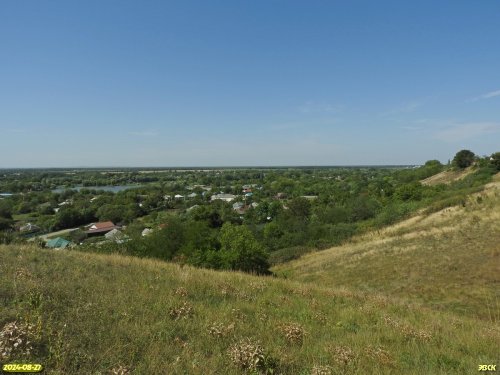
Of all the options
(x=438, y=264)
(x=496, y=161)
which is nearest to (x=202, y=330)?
(x=438, y=264)

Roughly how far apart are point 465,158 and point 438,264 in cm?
7441

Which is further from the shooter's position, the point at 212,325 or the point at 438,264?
the point at 438,264

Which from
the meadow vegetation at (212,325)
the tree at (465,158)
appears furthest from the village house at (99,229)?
the tree at (465,158)

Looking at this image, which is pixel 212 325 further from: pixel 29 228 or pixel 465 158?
pixel 465 158

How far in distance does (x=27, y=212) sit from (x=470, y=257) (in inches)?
5033

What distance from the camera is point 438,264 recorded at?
20.2m

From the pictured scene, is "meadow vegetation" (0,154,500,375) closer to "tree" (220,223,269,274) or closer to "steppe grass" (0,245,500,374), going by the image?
"steppe grass" (0,245,500,374)

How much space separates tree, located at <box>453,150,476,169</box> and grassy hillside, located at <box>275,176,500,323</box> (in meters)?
52.8

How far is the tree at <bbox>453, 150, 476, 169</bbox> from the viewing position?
78.8 m

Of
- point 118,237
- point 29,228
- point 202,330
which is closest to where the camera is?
point 202,330

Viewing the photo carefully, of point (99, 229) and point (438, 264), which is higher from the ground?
point (438, 264)

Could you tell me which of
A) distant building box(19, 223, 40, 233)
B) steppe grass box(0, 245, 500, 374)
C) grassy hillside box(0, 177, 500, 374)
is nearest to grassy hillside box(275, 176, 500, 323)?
grassy hillside box(0, 177, 500, 374)

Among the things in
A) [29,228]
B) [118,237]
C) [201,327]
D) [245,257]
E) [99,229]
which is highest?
[201,327]

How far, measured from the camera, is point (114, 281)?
24.3ft
